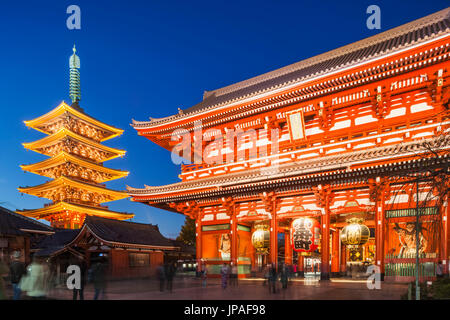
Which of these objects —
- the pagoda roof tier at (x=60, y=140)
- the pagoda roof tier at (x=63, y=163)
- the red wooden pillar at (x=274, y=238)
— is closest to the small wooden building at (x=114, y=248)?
the red wooden pillar at (x=274, y=238)

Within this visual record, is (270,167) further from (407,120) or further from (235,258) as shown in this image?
(407,120)

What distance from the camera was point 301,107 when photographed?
66.1ft

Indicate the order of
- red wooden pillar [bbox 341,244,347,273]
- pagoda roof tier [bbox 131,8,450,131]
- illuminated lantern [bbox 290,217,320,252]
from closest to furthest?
pagoda roof tier [bbox 131,8,450,131]
illuminated lantern [bbox 290,217,320,252]
red wooden pillar [bbox 341,244,347,273]

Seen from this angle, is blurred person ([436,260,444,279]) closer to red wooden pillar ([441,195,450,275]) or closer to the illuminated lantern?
red wooden pillar ([441,195,450,275])

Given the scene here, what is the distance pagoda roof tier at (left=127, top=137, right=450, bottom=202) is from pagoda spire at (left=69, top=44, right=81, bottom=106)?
3853cm

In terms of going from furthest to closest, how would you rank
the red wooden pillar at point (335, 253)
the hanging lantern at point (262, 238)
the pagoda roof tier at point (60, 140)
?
1. the pagoda roof tier at point (60, 140)
2. the red wooden pillar at point (335, 253)
3. the hanging lantern at point (262, 238)

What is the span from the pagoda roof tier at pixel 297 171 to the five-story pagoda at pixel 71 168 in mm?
25027

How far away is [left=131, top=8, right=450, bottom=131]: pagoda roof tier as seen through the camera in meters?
17.3

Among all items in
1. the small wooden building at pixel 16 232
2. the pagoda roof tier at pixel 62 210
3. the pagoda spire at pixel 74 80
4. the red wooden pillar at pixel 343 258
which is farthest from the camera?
the pagoda spire at pixel 74 80

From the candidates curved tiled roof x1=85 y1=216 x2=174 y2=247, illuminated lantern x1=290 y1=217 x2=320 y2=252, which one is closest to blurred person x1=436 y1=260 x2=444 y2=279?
illuminated lantern x1=290 y1=217 x2=320 y2=252

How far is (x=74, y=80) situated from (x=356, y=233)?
175 feet

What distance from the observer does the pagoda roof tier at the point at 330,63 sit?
17.3 meters

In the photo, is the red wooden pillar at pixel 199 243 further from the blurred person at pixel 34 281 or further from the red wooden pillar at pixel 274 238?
the blurred person at pixel 34 281

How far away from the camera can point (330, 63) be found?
76.1ft
